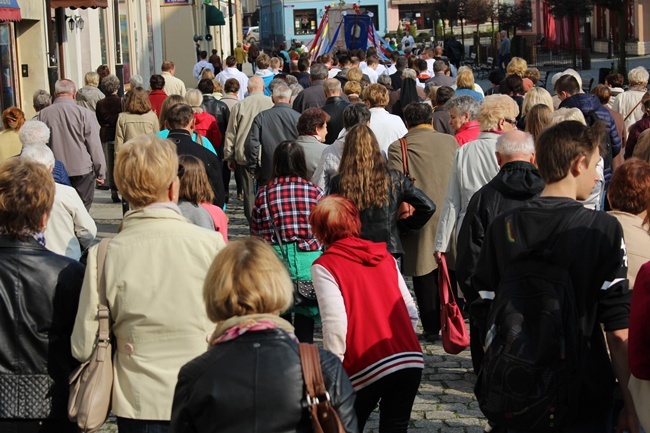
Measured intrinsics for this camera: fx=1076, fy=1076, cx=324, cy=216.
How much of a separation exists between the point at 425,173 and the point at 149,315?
14.6 ft

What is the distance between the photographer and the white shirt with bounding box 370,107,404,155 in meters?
10.0

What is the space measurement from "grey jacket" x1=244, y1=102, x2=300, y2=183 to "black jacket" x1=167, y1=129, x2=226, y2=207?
215 cm

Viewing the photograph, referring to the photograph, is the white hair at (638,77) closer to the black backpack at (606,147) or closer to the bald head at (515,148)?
the black backpack at (606,147)

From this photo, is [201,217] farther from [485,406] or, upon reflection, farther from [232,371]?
[232,371]

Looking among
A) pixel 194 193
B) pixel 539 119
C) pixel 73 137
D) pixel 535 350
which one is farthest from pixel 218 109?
pixel 535 350

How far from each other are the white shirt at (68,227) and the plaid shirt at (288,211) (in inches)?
44.8

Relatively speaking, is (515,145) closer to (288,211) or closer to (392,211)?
(392,211)

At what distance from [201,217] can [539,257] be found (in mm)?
2722

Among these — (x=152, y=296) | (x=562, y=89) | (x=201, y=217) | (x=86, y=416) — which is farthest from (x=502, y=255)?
(x=562, y=89)

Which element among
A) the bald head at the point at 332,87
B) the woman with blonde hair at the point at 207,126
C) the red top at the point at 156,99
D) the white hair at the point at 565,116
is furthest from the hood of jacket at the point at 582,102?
the red top at the point at 156,99

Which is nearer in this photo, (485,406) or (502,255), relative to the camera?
(485,406)

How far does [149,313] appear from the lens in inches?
162

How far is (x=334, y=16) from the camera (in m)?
32.5

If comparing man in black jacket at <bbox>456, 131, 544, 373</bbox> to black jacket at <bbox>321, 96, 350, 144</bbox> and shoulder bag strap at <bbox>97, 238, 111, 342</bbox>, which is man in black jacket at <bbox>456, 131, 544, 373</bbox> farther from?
black jacket at <bbox>321, 96, 350, 144</bbox>
